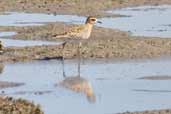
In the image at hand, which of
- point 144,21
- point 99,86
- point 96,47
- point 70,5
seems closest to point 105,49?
point 96,47

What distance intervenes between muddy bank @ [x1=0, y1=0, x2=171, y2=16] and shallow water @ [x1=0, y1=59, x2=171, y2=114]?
11.4m

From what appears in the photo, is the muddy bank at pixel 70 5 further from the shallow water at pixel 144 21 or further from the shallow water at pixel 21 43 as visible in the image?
the shallow water at pixel 21 43

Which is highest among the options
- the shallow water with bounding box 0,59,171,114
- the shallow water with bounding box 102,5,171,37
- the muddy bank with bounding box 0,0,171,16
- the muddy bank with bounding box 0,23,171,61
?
the shallow water with bounding box 0,59,171,114

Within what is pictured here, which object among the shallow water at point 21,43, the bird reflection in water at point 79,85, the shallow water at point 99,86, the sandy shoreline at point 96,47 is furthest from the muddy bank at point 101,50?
the bird reflection in water at point 79,85

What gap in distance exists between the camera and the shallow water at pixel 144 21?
2631cm

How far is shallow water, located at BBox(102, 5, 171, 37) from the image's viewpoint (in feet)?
86.3

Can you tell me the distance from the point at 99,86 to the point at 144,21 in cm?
1156

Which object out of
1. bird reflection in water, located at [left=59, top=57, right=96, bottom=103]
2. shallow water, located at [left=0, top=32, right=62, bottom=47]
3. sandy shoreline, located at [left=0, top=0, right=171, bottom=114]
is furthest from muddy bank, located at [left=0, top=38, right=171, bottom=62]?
bird reflection in water, located at [left=59, top=57, right=96, bottom=103]

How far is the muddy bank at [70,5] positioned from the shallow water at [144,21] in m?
1.01

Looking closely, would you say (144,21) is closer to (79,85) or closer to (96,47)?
(96,47)

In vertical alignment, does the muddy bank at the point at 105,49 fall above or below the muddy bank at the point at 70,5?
above

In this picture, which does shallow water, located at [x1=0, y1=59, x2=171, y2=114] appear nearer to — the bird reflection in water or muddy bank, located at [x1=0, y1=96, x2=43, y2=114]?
the bird reflection in water

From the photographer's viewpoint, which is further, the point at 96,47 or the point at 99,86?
the point at 96,47

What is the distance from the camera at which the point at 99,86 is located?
57.9 feet
